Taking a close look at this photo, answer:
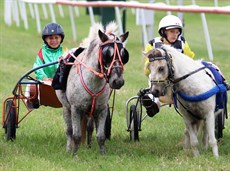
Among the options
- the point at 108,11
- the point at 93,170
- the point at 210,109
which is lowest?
the point at 93,170

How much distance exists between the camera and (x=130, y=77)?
577 inches

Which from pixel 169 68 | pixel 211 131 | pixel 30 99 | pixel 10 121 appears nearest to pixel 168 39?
pixel 169 68

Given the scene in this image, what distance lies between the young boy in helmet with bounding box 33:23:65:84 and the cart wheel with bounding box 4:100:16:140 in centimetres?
55

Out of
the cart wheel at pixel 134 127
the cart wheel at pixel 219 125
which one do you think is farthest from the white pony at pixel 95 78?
the cart wheel at pixel 219 125

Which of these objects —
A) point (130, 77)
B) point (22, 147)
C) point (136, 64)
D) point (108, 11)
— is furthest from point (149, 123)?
point (108, 11)

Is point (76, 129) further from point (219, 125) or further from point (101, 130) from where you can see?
point (219, 125)

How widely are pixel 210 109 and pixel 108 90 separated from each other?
46.3 inches

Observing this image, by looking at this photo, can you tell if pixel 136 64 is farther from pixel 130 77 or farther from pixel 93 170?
pixel 93 170

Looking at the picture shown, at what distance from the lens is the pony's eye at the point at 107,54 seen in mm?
7531

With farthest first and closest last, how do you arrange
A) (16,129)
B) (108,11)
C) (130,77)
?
(108,11) < (130,77) < (16,129)

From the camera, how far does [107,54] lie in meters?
7.56

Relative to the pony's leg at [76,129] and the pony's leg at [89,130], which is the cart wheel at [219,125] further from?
the pony's leg at [76,129]

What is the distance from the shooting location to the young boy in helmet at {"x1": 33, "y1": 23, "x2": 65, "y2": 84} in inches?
355

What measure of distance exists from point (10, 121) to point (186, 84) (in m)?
2.66
